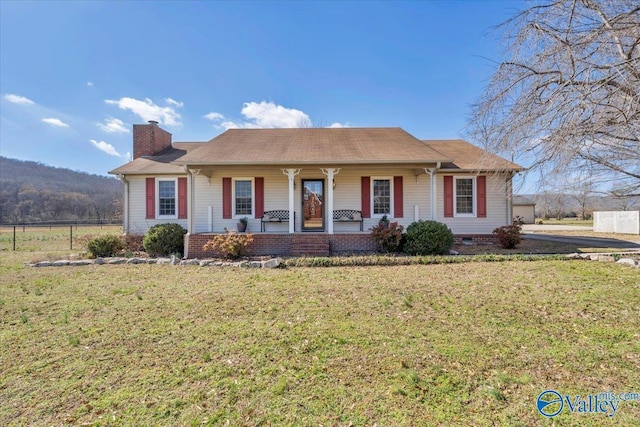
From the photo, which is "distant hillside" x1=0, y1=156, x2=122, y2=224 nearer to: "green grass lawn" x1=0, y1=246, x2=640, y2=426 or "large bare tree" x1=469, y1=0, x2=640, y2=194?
"green grass lawn" x1=0, y1=246, x2=640, y2=426

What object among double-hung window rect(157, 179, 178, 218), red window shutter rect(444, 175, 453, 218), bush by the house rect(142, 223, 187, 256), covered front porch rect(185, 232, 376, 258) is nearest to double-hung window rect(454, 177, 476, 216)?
red window shutter rect(444, 175, 453, 218)

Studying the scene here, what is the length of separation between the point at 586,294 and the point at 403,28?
1116 cm

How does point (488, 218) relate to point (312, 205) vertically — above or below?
below

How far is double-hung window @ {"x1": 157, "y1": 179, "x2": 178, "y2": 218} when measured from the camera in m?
11.8

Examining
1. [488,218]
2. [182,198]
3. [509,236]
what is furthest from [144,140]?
[509,236]

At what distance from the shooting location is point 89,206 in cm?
5066

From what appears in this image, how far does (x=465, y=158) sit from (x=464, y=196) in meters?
1.77

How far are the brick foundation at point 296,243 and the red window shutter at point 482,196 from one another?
5.07 m

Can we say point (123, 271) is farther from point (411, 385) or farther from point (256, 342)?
point (411, 385)

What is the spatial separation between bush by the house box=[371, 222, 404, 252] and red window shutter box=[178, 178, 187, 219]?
760 centimetres

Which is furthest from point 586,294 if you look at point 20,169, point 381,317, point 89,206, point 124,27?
point 20,169

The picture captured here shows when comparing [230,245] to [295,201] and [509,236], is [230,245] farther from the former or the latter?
[509,236]

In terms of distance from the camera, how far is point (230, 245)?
873 centimetres

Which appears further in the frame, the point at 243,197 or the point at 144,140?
the point at 144,140
